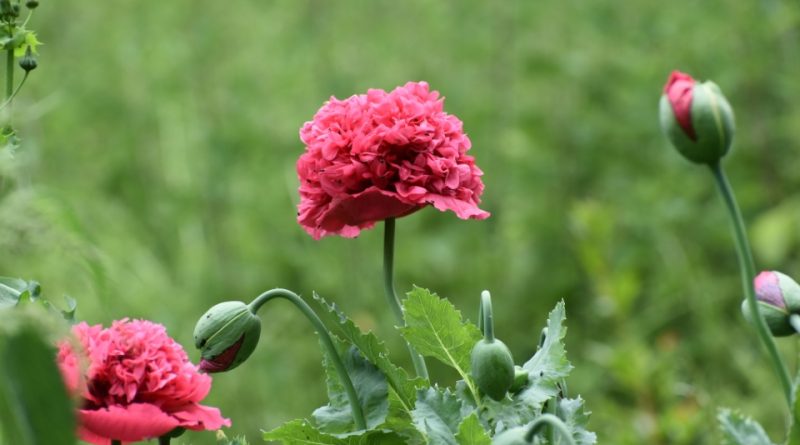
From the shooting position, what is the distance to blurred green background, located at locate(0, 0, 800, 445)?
99.1 inches

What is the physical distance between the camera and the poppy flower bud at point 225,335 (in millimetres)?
684

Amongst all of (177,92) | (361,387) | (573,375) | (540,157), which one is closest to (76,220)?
(361,387)

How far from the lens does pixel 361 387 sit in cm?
70

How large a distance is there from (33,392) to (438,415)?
0.93 feet

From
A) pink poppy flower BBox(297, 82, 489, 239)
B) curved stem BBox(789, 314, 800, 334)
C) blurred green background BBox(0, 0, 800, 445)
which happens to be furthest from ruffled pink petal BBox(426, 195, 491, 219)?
blurred green background BBox(0, 0, 800, 445)

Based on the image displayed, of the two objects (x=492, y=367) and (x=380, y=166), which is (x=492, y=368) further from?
(x=380, y=166)

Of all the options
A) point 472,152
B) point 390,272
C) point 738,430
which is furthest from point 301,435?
point 472,152

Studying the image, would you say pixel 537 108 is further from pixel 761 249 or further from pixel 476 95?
pixel 761 249

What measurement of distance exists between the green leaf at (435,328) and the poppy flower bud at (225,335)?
0.09m

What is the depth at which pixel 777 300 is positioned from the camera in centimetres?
75

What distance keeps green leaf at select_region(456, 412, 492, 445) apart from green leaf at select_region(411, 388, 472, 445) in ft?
0.09

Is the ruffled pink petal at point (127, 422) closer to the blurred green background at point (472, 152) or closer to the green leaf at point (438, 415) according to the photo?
the green leaf at point (438, 415)

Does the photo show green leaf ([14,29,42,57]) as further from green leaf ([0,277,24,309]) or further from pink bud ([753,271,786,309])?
pink bud ([753,271,786,309])

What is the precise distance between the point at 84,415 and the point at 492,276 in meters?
2.08
